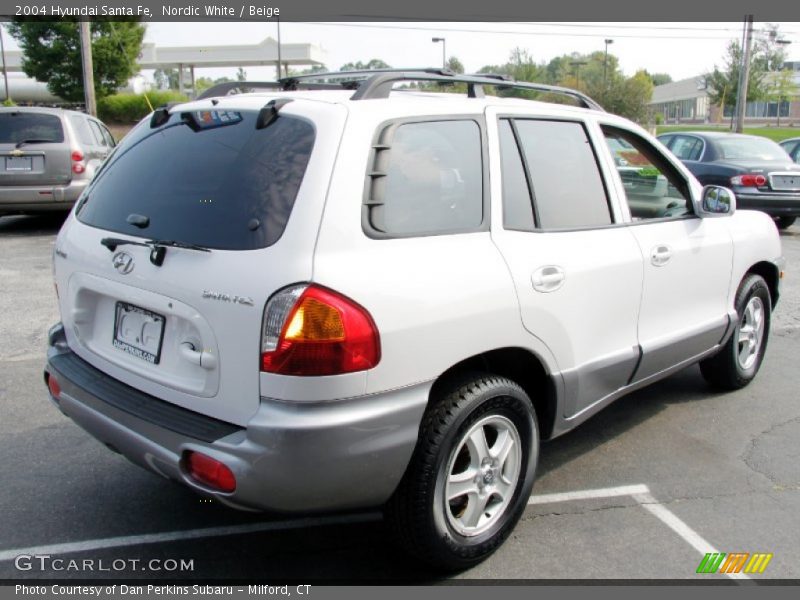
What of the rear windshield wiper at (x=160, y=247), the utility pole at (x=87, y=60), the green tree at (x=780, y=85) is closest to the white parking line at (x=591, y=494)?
the rear windshield wiper at (x=160, y=247)

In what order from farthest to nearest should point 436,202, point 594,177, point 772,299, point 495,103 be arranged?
point 772,299 → point 594,177 → point 495,103 → point 436,202

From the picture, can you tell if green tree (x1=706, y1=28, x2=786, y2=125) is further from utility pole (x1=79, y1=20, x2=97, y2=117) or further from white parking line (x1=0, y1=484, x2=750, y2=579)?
white parking line (x1=0, y1=484, x2=750, y2=579)

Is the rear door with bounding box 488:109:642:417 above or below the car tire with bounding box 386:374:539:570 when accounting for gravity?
above

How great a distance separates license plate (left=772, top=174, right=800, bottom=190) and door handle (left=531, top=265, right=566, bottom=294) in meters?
10.4

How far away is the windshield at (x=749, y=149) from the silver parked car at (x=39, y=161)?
10.1 meters

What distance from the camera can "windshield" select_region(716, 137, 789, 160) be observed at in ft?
41.6

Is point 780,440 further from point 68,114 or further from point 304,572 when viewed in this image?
point 68,114

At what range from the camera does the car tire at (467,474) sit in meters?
2.84

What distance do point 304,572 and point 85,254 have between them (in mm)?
1590

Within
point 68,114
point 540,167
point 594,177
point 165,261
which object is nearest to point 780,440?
point 594,177

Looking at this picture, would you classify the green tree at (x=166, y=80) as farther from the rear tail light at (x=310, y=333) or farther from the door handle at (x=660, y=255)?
the rear tail light at (x=310, y=333)

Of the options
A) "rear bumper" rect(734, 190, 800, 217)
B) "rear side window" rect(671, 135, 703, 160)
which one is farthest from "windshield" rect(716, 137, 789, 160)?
"rear bumper" rect(734, 190, 800, 217)

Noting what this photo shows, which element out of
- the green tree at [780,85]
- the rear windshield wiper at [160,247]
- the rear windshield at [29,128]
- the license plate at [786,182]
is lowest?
the license plate at [786,182]

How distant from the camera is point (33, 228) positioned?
11859 mm
